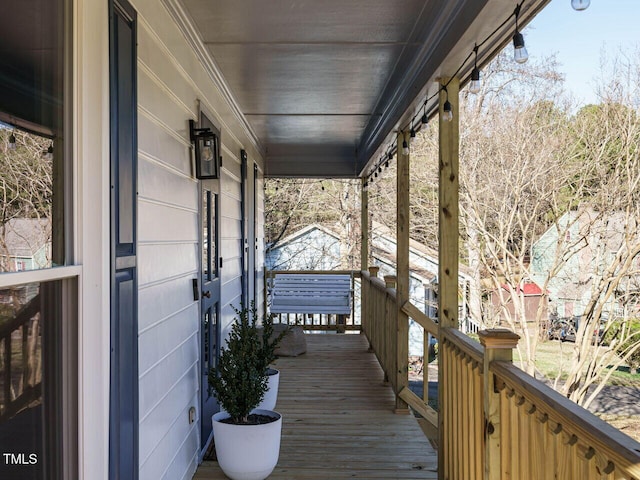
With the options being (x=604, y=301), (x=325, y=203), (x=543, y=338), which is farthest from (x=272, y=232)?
(x=604, y=301)

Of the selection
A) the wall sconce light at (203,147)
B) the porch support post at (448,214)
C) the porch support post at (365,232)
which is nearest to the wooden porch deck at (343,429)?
the porch support post at (448,214)

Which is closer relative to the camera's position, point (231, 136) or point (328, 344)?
point (231, 136)

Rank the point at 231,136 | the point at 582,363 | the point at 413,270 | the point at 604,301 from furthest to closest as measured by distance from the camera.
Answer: the point at 413,270 → the point at 582,363 → the point at 604,301 → the point at 231,136

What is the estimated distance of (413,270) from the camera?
1248 cm

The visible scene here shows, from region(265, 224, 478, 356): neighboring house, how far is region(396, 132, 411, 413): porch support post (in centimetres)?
648

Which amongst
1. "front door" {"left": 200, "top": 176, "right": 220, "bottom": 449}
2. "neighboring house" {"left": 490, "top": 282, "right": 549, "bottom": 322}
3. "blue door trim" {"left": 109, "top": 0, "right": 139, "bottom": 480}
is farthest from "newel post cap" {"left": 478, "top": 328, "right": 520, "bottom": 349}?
"neighboring house" {"left": 490, "top": 282, "right": 549, "bottom": 322}

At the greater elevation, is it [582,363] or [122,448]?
[122,448]

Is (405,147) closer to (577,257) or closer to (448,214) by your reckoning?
(448,214)

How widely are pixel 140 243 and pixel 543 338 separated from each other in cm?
752

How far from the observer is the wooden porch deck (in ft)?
11.3

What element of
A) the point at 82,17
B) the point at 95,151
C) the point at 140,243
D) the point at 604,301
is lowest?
the point at 604,301

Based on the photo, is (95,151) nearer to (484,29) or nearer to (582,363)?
(484,29)

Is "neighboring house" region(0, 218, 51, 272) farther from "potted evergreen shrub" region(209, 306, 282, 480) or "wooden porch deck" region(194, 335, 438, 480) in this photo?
"wooden porch deck" region(194, 335, 438, 480)

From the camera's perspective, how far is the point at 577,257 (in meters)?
7.68
